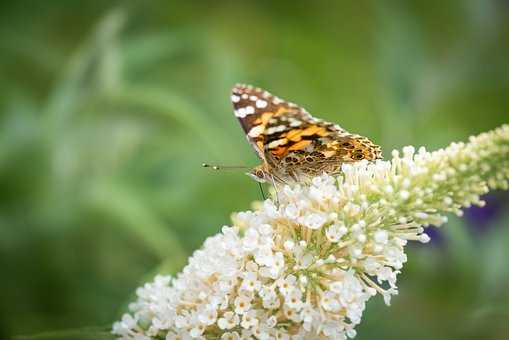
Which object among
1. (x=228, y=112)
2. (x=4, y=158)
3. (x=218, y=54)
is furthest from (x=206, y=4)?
(x=4, y=158)

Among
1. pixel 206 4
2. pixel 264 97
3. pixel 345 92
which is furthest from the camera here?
pixel 206 4

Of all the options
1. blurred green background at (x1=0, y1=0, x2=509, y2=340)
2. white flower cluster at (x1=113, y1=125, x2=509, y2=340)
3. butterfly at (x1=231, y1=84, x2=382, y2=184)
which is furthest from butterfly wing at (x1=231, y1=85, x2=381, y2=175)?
blurred green background at (x1=0, y1=0, x2=509, y2=340)

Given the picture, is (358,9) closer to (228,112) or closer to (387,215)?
(228,112)

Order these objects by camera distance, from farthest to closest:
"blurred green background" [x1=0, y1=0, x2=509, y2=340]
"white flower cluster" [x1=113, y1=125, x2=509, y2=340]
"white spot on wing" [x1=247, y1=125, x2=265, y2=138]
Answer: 1. "blurred green background" [x1=0, y1=0, x2=509, y2=340]
2. "white spot on wing" [x1=247, y1=125, x2=265, y2=138]
3. "white flower cluster" [x1=113, y1=125, x2=509, y2=340]

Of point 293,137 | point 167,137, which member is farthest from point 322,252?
point 167,137

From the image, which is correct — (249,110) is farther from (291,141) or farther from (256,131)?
(291,141)


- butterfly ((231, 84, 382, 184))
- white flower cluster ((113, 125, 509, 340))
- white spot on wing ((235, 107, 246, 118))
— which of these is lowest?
white flower cluster ((113, 125, 509, 340))

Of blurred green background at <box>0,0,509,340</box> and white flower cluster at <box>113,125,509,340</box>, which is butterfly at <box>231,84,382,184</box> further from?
blurred green background at <box>0,0,509,340</box>
